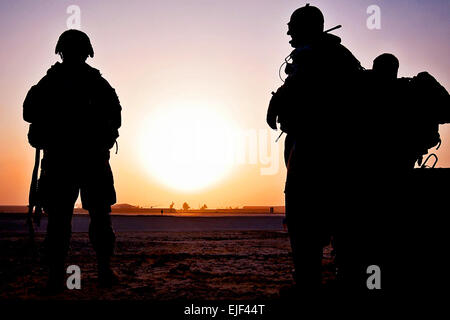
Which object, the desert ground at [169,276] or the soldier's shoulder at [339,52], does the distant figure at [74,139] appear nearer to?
the desert ground at [169,276]

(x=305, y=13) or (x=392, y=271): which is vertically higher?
(x=305, y=13)

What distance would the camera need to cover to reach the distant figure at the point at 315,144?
9.21 ft

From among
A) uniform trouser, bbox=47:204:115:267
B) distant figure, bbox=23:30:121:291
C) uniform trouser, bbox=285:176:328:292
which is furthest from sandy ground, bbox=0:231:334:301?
uniform trouser, bbox=285:176:328:292

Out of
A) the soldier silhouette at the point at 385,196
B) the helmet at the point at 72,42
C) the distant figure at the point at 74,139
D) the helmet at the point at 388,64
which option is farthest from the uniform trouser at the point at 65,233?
the helmet at the point at 388,64

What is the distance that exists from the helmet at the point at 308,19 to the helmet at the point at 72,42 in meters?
2.12

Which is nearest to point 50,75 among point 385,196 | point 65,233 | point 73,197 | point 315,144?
point 73,197

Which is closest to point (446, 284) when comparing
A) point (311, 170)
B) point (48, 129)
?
point (311, 170)

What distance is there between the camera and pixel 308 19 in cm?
306

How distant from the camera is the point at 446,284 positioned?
2.87 metres

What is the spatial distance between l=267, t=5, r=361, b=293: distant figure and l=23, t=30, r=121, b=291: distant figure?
6.54 ft

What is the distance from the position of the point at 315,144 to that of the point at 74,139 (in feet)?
7.73

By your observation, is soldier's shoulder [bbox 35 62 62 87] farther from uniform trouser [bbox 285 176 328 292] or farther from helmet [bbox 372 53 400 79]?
helmet [bbox 372 53 400 79]

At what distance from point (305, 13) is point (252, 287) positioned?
7.63ft
